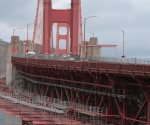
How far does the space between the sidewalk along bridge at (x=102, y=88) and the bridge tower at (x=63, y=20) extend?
24.0 m

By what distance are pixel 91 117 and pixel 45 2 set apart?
5230 cm

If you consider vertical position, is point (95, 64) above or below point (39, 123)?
above

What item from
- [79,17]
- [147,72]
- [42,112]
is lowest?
[42,112]

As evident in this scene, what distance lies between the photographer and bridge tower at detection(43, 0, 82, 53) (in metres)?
109

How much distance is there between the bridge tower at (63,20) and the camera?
358 ft

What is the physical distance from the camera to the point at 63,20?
370 ft

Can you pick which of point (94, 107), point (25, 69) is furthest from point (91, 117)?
point (25, 69)

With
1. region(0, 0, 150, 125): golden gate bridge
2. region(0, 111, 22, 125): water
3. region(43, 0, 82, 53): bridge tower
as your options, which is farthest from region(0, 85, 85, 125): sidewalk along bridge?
region(43, 0, 82, 53): bridge tower

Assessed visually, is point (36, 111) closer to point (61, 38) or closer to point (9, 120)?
point (9, 120)

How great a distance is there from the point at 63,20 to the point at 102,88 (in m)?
52.8

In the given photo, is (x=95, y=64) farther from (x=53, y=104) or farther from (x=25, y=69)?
(x=25, y=69)

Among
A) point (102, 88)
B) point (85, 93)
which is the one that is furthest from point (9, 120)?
point (102, 88)

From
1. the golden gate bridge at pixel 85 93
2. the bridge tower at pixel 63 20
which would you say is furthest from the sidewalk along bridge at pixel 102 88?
the bridge tower at pixel 63 20

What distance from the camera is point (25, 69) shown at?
100812 millimetres
